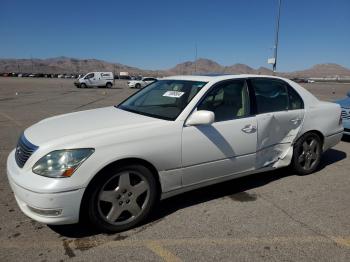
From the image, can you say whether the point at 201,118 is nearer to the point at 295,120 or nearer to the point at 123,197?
the point at 123,197

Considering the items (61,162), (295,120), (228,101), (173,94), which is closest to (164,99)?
(173,94)

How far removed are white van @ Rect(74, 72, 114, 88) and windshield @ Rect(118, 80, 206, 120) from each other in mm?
31700

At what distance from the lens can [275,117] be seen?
463cm

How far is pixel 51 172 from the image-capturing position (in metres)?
3.09

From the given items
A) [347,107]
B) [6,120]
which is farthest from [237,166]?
[6,120]

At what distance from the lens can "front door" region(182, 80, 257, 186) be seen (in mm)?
3811

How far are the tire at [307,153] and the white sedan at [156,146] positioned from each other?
2 centimetres

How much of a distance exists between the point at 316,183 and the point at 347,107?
3.40 metres

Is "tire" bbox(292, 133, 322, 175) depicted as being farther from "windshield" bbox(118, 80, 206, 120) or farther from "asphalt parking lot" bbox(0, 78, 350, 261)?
"windshield" bbox(118, 80, 206, 120)

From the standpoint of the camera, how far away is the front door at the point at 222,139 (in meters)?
3.81

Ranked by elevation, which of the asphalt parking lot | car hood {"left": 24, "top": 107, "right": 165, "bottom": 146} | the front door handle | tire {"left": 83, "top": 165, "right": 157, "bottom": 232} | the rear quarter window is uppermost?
the rear quarter window

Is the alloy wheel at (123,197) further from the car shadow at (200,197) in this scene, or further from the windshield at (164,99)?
the windshield at (164,99)

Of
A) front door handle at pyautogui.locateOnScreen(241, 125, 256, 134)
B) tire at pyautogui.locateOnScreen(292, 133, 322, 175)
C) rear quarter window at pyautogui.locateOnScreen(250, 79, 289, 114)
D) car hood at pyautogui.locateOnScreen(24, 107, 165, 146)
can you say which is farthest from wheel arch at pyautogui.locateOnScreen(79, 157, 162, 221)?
tire at pyautogui.locateOnScreen(292, 133, 322, 175)

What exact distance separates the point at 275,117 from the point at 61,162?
2.86m
